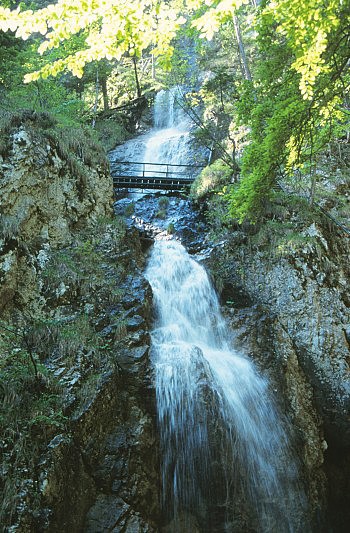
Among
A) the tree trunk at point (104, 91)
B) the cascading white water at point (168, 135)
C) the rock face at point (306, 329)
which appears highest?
the tree trunk at point (104, 91)

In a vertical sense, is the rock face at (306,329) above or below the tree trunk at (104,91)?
below

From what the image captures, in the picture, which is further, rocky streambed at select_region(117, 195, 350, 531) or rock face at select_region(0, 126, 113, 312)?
rocky streambed at select_region(117, 195, 350, 531)

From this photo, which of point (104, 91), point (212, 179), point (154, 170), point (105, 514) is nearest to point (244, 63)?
point (212, 179)

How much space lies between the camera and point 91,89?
22391mm

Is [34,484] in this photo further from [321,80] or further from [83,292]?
[321,80]

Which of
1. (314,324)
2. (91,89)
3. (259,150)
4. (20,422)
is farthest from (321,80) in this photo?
(91,89)

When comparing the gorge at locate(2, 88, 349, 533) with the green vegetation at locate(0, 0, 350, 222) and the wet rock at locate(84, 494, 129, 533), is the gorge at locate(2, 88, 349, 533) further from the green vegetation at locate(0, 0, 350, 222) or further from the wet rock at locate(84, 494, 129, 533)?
the green vegetation at locate(0, 0, 350, 222)

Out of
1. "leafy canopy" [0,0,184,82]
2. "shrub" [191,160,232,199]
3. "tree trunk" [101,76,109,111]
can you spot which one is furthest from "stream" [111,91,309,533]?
"tree trunk" [101,76,109,111]

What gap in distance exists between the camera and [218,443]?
6.07 meters

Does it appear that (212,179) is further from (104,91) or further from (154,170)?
(104,91)

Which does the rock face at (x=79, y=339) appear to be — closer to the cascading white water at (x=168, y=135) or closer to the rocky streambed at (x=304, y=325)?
the rocky streambed at (x=304, y=325)

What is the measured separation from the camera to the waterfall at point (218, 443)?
5762 mm

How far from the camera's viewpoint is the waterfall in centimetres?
576

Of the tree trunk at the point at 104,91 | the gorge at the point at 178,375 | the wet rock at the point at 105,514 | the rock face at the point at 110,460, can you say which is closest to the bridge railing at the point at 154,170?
the gorge at the point at 178,375
